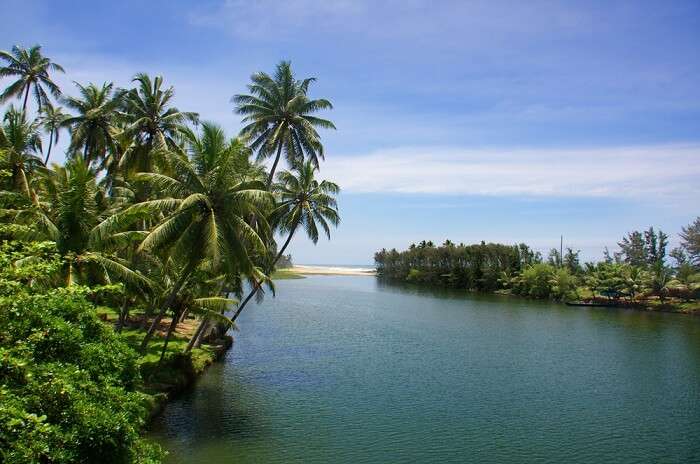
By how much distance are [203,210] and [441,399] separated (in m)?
14.0

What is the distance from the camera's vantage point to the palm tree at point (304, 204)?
31.5 meters

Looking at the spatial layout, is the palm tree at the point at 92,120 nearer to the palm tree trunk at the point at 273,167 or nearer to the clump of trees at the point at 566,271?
the palm tree trunk at the point at 273,167

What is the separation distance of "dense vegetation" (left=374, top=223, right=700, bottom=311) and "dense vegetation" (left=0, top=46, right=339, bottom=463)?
190ft

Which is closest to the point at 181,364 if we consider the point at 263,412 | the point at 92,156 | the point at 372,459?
the point at 263,412

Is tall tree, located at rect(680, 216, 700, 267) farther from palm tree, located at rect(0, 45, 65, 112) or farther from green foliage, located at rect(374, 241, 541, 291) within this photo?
palm tree, located at rect(0, 45, 65, 112)

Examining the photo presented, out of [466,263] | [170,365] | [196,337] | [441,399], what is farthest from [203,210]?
[466,263]

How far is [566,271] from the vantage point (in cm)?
7994

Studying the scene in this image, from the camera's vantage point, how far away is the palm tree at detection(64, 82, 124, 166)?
1219 inches

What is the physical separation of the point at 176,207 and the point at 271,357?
15.1 metres

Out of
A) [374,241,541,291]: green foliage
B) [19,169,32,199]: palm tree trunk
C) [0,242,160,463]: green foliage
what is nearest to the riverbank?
[0,242,160,463]: green foliage

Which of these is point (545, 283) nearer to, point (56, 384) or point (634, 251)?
point (634, 251)

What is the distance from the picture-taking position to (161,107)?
28375 mm

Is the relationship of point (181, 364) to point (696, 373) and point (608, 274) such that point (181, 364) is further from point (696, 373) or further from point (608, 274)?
point (608, 274)

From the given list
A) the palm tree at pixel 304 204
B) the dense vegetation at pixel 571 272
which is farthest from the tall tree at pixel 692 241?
the palm tree at pixel 304 204
